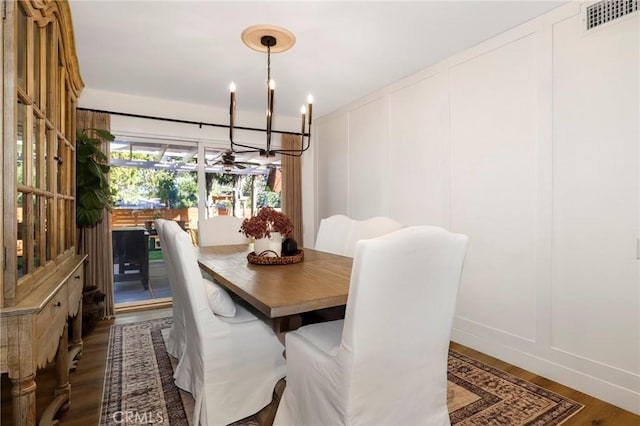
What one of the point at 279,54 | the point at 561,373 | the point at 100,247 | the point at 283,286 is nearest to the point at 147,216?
the point at 100,247

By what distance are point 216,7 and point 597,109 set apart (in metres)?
2.49

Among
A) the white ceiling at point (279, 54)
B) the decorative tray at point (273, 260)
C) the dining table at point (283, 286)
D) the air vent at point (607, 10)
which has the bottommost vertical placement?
the dining table at point (283, 286)

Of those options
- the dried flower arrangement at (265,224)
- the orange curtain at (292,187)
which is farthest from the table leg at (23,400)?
the orange curtain at (292,187)

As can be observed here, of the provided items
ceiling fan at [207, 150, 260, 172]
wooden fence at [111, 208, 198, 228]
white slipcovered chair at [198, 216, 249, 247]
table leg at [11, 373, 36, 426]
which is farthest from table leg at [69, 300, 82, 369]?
ceiling fan at [207, 150, 260, 172]

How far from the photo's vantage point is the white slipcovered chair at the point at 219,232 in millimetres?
3537

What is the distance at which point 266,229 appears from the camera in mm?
2383

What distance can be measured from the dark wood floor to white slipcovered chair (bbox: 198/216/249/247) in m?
1.25

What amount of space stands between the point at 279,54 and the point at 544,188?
2.32 meters

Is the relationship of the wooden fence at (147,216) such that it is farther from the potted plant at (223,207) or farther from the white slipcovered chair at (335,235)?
the white slipcovered chair at (335,235)

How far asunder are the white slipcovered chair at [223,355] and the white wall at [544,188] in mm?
1802

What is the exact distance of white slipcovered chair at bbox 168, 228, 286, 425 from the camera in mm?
1672

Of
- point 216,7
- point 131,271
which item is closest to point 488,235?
point 216,7

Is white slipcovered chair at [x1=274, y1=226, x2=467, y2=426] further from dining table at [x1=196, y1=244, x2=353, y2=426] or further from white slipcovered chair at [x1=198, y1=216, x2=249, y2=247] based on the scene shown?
white slipcovered chair at [x1=198, y1=216, x2=249, y2=247]

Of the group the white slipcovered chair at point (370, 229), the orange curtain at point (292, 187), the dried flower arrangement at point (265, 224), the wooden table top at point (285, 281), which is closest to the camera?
the wooden table top at point (285, 281)
